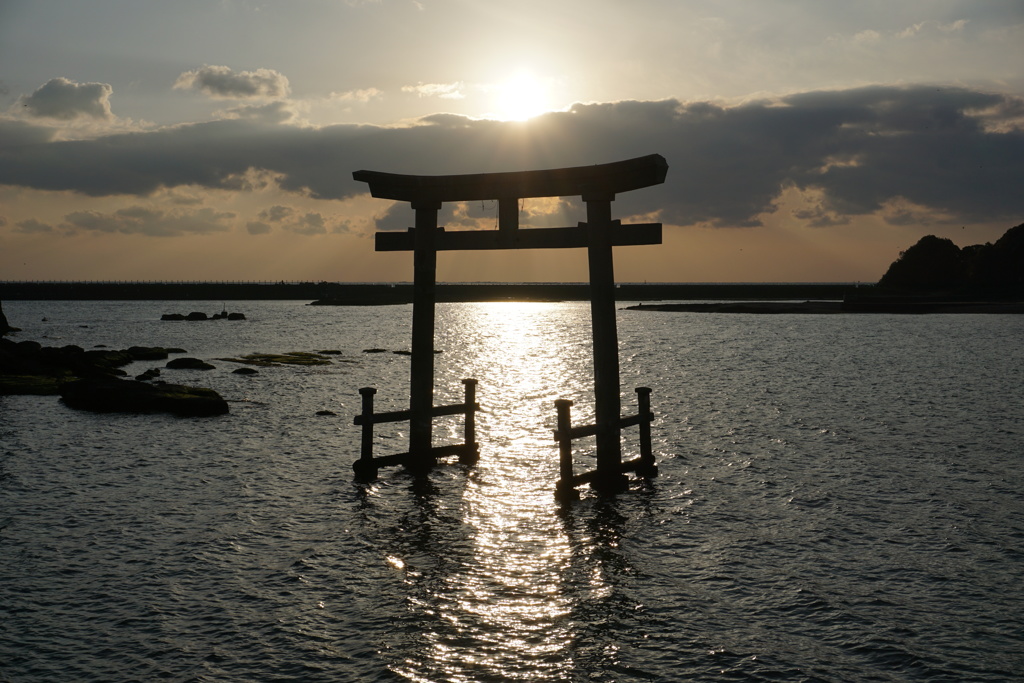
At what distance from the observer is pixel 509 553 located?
12164 mm

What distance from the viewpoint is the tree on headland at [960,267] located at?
4729 inches

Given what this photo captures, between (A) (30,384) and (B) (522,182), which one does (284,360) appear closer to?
(A) (30,384)

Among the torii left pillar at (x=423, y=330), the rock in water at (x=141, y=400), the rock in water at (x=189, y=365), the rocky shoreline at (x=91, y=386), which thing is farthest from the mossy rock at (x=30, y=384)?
the torii left pillar at (x=423, y=330)

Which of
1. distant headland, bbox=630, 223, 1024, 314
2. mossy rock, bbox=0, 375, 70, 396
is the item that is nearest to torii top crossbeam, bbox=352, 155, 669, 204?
mossy rock, bbox=0, 375, 70, 396

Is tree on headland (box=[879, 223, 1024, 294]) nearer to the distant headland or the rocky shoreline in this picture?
the distant headland

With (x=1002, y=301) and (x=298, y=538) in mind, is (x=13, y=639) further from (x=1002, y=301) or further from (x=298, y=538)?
(x=1002, y=301)

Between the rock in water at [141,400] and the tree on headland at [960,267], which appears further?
the tree on headland at [960,267]

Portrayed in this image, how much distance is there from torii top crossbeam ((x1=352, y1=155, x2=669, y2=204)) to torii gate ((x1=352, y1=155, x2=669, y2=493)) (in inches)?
0.8

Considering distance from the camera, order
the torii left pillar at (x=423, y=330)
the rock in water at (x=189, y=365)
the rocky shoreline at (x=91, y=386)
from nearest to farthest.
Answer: the torii left pillar at (x=423, y=330) < the rocky shoreline at (x=91, y=386) < the rock in water at (x=189, y=365)

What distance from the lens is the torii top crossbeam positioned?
47.8ft

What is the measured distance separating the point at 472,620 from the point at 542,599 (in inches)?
44.0

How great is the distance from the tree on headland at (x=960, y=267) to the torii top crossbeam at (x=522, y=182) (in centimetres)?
12692

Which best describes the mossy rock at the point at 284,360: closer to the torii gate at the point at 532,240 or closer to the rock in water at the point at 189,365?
the rock in water at the point at 189,365

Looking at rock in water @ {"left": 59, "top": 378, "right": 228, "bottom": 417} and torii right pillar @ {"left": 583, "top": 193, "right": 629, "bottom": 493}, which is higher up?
torii right pillar @ {"left": 583, "top": 193, "right": 629, "bottom": 493}
